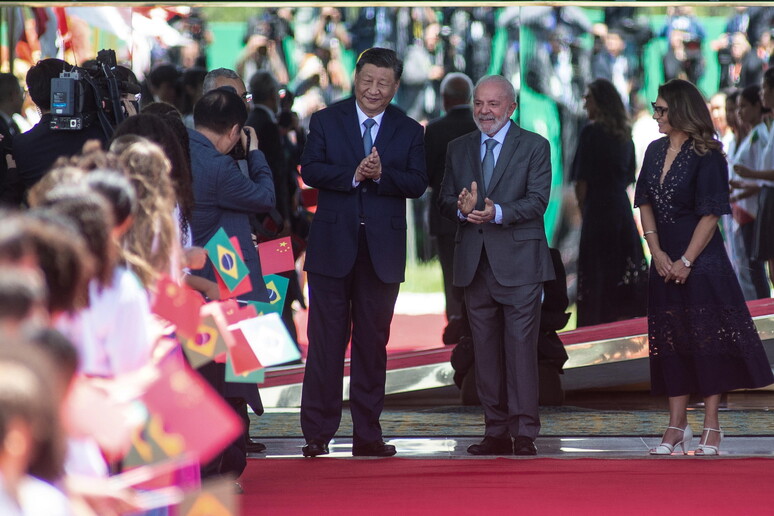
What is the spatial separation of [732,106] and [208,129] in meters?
4.21

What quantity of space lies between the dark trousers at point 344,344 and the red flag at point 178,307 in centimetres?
250

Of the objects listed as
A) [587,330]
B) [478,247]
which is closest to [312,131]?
[478,247]

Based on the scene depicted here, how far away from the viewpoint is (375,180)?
5.29m

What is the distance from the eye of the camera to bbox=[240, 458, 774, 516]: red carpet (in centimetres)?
420

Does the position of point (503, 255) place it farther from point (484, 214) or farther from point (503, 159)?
point (503, 159)

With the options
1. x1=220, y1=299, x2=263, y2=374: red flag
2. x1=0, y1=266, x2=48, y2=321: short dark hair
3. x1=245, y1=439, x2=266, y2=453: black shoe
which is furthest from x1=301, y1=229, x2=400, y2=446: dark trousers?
x1=0, y1=266, x2=48, y2=321: short dark hair

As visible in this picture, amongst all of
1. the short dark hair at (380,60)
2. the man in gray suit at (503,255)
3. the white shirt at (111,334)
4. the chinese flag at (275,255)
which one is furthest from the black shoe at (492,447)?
the white shirt at (111,334)

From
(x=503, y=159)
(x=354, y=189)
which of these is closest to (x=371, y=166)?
(x=354, y=189)

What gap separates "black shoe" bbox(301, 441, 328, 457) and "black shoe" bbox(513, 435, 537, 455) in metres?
0.74

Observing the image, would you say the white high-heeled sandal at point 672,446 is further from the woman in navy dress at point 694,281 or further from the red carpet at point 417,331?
the red carpet at point 417,331

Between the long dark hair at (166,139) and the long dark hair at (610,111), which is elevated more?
the long dark hair at (610,111)

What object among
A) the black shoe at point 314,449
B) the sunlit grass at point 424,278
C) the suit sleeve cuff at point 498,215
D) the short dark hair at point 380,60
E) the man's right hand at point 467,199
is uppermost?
the short dark hair at point 380,60

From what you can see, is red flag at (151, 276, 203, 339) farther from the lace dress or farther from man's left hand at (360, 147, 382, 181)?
the lace dress

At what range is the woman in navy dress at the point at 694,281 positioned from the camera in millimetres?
5281
